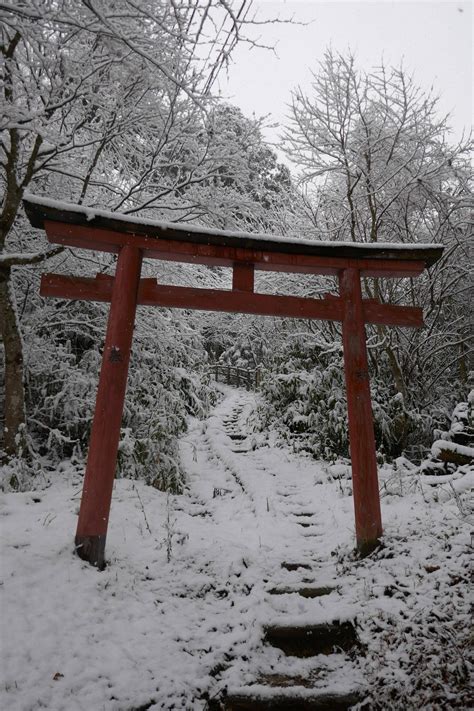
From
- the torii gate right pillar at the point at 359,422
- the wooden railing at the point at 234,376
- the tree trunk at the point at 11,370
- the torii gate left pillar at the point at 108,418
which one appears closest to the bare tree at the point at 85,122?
the tree trunk at the point at 11,370

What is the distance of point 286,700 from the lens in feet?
8.82

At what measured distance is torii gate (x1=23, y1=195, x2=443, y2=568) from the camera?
4.12 meters

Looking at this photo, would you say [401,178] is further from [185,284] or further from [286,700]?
[286,700]

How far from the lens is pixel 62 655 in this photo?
9.45 feet

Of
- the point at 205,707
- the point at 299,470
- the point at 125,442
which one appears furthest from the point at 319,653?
the point at 299,470

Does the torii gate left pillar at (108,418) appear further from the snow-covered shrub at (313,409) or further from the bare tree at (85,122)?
the snow-covered shrub at (313,409)

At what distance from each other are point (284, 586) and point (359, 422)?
1811 millimetres

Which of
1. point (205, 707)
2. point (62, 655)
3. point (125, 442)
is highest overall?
point (125, 442)

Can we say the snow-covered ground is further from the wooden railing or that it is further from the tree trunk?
the wooden railing

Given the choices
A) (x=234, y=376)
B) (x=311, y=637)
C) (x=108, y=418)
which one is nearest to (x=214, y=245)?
(x=108, y=418)

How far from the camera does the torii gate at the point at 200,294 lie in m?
4.12

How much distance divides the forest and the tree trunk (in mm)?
23

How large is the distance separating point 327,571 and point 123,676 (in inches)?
89.8

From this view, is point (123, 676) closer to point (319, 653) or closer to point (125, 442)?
point (319, 653)
